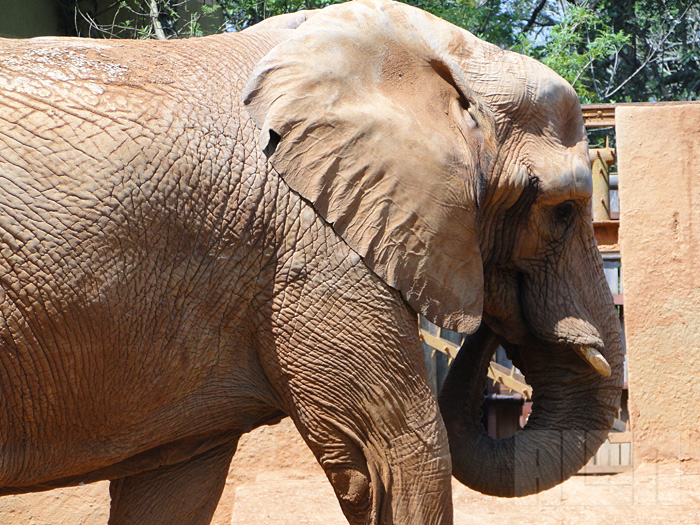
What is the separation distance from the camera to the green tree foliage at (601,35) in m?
9.74

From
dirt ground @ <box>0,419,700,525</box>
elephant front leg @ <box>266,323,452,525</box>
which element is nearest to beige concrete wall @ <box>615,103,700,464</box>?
dirt ground @ <box>0,419,700,525</box>

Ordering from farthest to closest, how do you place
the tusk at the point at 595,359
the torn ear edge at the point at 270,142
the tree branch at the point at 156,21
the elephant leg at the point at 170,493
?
the tree branch at the point at 156,21
the elephant leg at the point at 170,493
the tusk at the point at 595,359
the torn ear edge at the point at 270,142

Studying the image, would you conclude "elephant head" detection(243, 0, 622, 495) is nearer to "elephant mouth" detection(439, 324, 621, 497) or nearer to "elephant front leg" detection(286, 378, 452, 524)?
"elephant mouth" detection(439, 324, 621, 497)

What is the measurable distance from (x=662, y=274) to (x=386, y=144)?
3431 mm

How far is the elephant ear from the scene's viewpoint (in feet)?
8.64

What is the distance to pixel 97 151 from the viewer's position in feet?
7.93

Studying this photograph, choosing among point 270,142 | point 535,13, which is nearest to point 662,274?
point 270,142

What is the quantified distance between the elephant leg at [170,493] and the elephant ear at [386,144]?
1011 millimetres

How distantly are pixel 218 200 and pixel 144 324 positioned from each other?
0.39m

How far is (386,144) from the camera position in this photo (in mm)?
2674

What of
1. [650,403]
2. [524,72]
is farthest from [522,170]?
[650,403]

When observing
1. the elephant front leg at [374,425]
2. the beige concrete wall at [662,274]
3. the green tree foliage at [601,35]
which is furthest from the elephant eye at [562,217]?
the green tree foliage at [601,35]

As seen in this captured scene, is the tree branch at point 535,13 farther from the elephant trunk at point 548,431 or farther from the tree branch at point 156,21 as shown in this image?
the elephant trunk at point 548,431

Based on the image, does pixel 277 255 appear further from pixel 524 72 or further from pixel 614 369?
pixel 614 369
